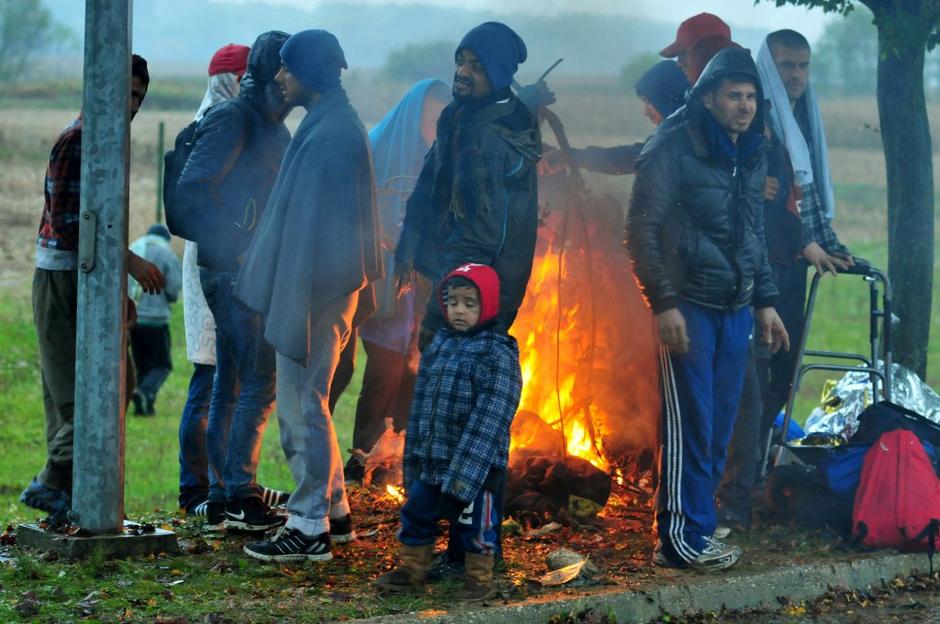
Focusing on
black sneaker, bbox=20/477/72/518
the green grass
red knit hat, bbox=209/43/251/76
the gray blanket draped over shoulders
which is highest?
red knit hat, bbox=209/43/251/76

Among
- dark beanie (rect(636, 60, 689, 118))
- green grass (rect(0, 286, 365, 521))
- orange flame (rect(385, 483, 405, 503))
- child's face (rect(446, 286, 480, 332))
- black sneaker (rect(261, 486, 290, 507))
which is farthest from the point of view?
green grass (rect(0, 286, 365, 521))

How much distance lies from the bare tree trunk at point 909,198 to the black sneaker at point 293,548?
4916 mm

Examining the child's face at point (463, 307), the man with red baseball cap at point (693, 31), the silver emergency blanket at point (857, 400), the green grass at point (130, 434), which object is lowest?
the green grass at point (130, 434)

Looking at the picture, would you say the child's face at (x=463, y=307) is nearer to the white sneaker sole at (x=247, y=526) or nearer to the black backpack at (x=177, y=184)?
the black backpack at (x=177, y=184)

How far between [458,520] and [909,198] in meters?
5.04

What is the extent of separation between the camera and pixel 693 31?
8.32 metres

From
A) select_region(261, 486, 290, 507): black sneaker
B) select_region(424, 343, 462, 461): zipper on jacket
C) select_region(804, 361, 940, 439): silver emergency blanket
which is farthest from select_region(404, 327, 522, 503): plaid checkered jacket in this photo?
select_region(804, 361, 940, 439): silver emergency blanket

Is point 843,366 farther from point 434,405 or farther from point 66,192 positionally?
point 66,192

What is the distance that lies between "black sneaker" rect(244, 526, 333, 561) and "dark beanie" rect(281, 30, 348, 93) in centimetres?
204

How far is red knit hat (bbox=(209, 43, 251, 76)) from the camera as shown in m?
7.48

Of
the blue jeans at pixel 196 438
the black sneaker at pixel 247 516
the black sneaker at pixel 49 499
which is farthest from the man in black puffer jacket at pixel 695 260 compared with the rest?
the black sneaker at pixel 49 499

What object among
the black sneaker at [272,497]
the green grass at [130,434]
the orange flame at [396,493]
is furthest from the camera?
the green grass at [130,434]

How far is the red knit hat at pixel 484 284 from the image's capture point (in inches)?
233

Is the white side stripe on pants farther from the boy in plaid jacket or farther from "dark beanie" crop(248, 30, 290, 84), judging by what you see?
"dark beanie" crop(248, 30, 290, 84)
